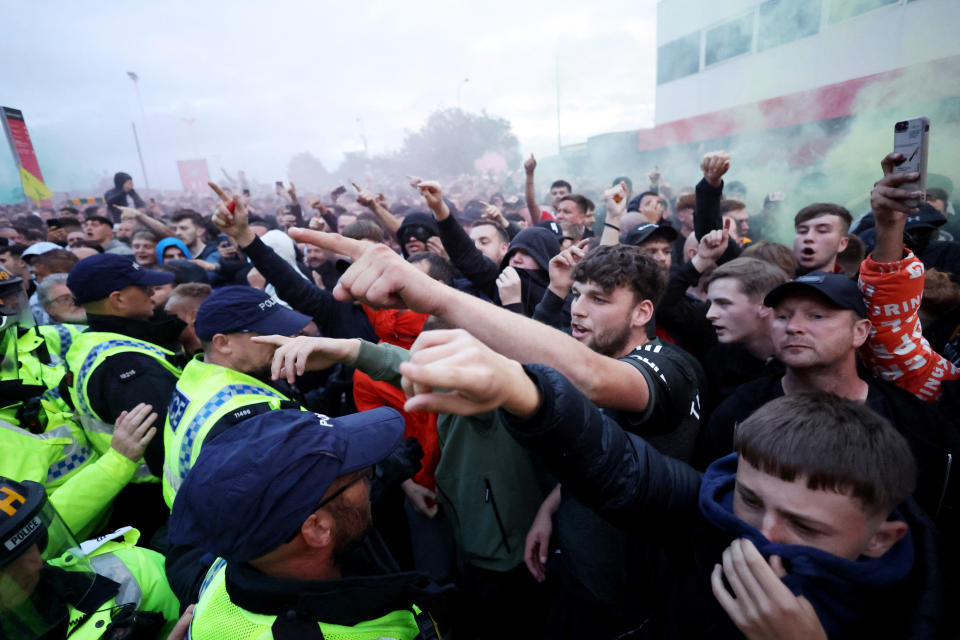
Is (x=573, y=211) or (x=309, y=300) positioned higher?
(x=573, y=211)

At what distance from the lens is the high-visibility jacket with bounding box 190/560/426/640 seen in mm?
1203

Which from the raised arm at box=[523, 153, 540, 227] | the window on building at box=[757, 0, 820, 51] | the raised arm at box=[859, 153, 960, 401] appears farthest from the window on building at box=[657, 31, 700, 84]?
the raised arm at box=[859, 153, 960, 401]

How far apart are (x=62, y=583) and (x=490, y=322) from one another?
1563 millimetres

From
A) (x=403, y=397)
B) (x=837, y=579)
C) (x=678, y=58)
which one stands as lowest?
(x=403, y=397)

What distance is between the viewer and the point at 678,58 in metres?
16.4

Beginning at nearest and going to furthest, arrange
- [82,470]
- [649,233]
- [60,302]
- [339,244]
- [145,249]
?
[339,244]
[82,470]
[649,233]
[60,302]
[145,249]

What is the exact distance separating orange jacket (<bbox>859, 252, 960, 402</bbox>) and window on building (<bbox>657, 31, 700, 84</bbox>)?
1698 centimetres

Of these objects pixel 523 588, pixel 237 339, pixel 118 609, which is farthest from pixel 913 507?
pixel 237 339

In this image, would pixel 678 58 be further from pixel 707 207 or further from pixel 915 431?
pixel 915 431

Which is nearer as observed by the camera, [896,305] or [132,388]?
[896,305]

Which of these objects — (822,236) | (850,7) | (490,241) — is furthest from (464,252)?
(850,7)

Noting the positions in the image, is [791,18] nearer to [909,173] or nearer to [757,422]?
[909,173]

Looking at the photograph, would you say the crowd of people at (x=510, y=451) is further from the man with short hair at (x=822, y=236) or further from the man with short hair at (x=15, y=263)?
the man with short hair at (x=15, y=263)

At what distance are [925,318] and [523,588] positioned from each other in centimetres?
289
